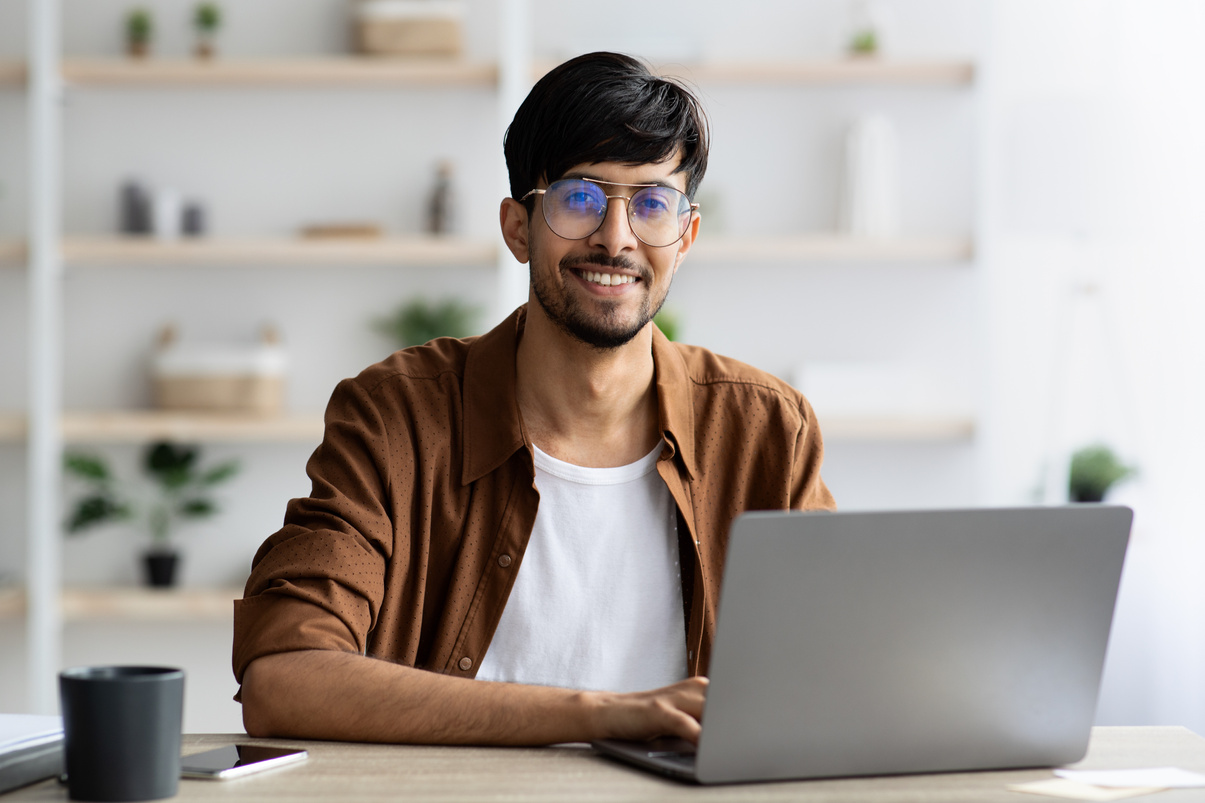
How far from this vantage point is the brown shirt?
131cm

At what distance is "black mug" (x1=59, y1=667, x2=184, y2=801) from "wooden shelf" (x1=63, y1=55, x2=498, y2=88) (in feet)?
8.65

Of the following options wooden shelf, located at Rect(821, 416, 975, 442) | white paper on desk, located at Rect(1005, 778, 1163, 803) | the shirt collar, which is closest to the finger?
white paper on desk, located at Rect(1005, 778, 1163, 803)

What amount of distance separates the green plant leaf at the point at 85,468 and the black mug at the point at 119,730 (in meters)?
2.60

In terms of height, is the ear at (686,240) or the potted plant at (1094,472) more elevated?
the ear at (686,240)

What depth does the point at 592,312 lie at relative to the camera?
155 cm

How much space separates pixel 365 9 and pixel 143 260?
3.06 ft

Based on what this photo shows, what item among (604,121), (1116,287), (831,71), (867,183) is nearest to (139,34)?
(831,71)

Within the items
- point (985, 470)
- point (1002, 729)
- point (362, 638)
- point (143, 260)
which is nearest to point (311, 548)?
point (362, 638)

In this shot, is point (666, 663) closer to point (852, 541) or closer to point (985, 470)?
point (852, 541)

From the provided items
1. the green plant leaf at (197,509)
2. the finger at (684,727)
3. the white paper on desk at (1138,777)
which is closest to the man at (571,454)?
the finger at (684,727)

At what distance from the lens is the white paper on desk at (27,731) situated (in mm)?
924

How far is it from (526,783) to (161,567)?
267cm

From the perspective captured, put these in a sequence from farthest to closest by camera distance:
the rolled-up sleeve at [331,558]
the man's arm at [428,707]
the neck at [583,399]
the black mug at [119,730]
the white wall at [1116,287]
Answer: the white wall at [1116,287], the neck at [583,399], the rolled-up sleeve at [331,558], the man's arm at [428,707], the black mug at [119,730]

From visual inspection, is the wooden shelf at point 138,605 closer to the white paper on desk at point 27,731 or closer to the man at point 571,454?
the man at point 571,454
